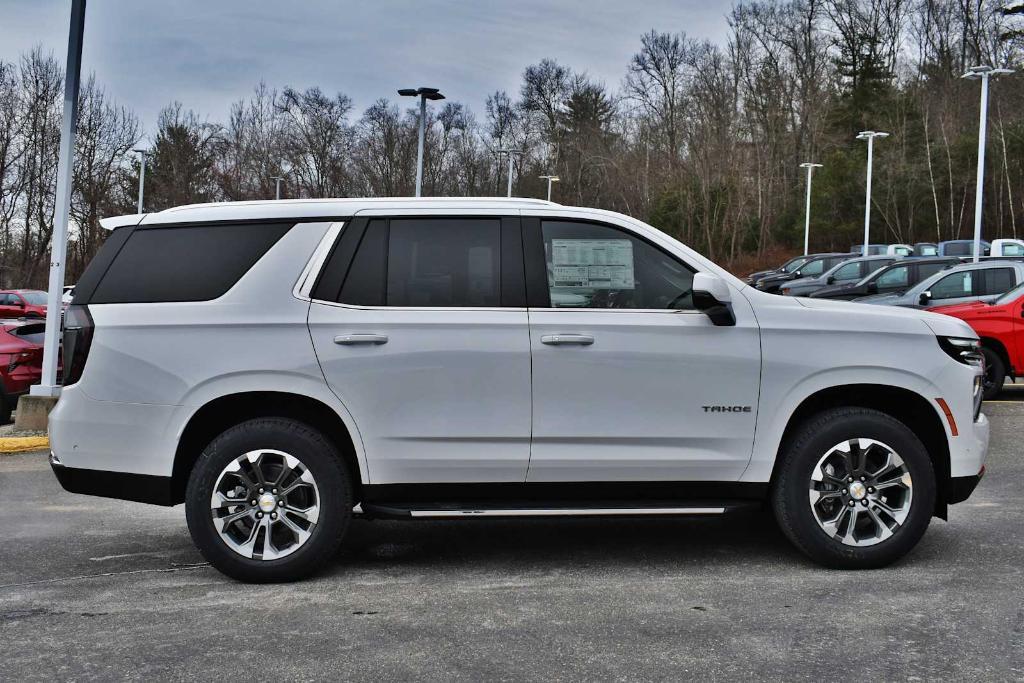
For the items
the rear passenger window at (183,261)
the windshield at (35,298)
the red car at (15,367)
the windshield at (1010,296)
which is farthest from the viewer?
the windshield at (35,298)

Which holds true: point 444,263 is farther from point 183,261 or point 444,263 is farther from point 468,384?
point 183,261

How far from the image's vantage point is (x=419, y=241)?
5.50 m

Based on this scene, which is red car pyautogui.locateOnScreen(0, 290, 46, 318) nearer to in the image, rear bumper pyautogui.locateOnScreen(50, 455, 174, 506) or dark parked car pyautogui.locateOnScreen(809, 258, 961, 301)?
dark parked car pyautogui.locateOnScreen(809, 258, 961, 301)

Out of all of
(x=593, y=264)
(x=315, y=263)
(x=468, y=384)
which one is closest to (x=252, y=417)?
(x=315, y=263)

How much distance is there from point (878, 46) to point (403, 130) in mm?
28231

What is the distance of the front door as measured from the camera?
532 cm

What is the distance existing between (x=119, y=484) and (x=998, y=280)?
535 inches

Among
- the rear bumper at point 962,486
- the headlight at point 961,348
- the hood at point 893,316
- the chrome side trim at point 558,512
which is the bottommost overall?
the chrome side trim at point 558,512

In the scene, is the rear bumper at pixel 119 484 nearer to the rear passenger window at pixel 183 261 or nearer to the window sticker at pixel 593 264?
the rear passenger window at pixel 183 261

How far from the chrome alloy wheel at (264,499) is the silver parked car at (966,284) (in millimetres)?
12030

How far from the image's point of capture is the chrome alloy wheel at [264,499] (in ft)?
17.2

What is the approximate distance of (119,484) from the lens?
211 inches

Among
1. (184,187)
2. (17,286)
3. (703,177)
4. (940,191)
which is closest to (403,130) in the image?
(184,187)

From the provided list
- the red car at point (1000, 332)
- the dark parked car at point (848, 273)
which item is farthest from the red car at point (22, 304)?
the red car at point (1000, 332)
